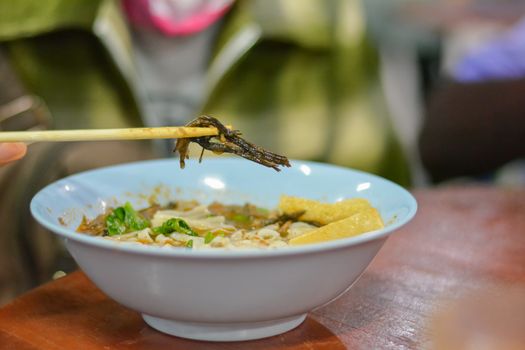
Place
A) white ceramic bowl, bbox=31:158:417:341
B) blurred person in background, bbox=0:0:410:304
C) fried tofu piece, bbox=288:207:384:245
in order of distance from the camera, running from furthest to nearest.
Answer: blurred person in background, bbox=0:0:410:304 < fried tofu piece, bbox=288:207:384:245 < white ceramic bowl, bbox=31:158:417:341

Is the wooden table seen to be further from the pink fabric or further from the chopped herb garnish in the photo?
the pink fabric

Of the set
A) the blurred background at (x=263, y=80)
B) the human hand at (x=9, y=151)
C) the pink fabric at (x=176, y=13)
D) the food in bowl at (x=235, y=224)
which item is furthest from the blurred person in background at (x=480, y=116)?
the human hand at (x=9, y=151)

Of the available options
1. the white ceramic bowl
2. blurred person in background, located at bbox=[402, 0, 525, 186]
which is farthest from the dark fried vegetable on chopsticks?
blurred person in background, located at bbox=[402, 0, 525, 186]

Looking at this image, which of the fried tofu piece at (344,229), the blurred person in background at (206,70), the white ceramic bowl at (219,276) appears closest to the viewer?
the white ceramic bowl at (219,276)

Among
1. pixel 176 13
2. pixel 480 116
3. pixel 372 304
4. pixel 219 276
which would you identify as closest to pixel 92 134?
pixel 219 276

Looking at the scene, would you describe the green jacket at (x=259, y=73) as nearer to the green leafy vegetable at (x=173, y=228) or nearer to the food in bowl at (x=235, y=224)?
the food in bowl at (x=235, y=224)

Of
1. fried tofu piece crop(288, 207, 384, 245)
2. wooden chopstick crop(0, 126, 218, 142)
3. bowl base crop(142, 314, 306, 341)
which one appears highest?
wooden chopstick crop(0, 126, 218, 142)

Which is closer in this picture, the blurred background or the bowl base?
the bowl base

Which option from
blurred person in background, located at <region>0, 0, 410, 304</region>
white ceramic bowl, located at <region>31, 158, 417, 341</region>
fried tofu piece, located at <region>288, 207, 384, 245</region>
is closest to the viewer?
white ceramic bowl, located at <region>31, 158, 417, 341</region>
